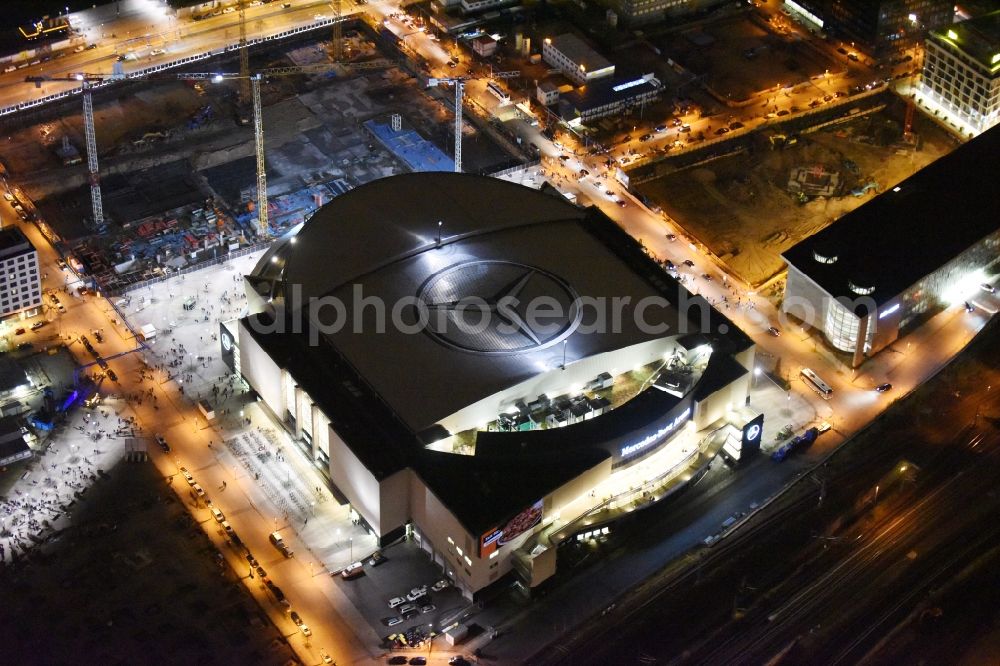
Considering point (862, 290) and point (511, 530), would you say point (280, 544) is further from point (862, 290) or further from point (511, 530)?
point (862, 290)

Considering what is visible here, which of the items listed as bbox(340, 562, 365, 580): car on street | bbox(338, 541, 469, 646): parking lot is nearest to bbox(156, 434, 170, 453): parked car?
bbox(340, 562, 365, 580): car on street

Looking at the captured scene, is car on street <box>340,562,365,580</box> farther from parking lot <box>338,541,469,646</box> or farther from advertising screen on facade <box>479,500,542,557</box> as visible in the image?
advertising screen on facade <box>479,500,542,557</box>

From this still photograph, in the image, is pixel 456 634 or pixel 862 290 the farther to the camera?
pixel 862 290

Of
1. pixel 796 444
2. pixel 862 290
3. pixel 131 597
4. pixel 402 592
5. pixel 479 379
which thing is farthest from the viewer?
pixel 862 290

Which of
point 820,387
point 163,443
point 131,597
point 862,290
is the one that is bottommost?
point 820,387

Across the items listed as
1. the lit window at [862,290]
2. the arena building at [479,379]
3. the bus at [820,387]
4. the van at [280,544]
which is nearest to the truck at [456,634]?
the arena building at [479,379]

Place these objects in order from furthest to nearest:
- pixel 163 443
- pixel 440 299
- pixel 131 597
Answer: pixel 440 299 < pixel 163 443 < pixel 131 597

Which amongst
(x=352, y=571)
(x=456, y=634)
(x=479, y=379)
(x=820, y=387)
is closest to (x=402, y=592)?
(x=352, y=571)
